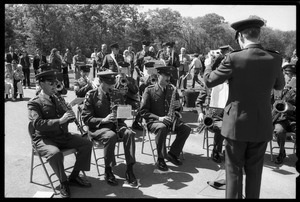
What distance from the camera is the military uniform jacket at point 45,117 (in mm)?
4207

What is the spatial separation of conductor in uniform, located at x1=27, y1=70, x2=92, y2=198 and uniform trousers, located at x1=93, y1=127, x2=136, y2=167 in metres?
0.25

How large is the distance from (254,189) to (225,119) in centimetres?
90

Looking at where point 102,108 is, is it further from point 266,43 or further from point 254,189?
point 266,43

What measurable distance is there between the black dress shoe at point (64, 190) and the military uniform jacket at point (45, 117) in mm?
709

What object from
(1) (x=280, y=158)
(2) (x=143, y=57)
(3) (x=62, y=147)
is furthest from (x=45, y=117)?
(2) (x=143, y=57)

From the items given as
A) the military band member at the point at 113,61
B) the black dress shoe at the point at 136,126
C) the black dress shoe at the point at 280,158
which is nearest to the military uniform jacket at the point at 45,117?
the black dress shoe at the point at 136,126

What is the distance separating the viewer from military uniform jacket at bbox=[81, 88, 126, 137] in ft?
16.0

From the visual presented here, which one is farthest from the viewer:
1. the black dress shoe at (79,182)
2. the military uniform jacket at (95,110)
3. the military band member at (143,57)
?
the military band member at (143,57)

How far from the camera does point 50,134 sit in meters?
4.39

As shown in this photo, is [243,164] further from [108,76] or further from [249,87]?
[108,76]

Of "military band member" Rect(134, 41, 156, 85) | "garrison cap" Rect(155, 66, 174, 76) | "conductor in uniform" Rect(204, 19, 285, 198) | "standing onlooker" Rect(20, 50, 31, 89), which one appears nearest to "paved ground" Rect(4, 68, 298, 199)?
"conductor in uniform" Rect(204, 19, 285, 198)

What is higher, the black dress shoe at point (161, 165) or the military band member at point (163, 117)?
the military band member at point (163, 117)

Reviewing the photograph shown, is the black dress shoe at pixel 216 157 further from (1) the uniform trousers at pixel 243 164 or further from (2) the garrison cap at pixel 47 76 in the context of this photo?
(2) the garrison cap at pixel 47 76

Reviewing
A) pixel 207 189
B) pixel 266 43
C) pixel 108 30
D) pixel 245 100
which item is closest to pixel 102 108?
pixel 207 189
